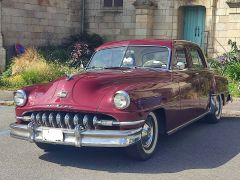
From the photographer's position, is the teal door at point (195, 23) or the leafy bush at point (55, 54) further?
the teal door at point (195, 23)

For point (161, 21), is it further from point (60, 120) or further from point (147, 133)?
point (60, 120)

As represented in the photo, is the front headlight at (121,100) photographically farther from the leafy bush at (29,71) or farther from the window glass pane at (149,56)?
the leafy bush at (29,71)

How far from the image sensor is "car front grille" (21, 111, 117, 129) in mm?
5215

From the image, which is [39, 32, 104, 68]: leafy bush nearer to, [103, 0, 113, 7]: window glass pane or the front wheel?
[103, 0, 113, 7]: window glass pane

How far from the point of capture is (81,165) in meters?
5.53

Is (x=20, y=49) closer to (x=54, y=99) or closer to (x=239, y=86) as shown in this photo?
(x=239, y=86)

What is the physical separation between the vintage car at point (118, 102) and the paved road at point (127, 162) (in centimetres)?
27

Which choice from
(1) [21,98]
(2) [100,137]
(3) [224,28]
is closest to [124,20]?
(3) [224,28]

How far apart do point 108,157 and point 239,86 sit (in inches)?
295

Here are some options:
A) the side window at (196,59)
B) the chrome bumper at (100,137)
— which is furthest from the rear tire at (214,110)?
the chrome bumper at (100,137)

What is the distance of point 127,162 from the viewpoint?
5.64 meters

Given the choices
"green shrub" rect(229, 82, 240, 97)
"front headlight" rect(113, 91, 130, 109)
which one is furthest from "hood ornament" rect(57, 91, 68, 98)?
"green shrub" rect(229, 82, 240, 97)

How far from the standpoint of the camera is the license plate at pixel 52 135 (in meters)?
5.28

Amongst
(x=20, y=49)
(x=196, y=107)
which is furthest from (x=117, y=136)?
(x=20, y=49)
